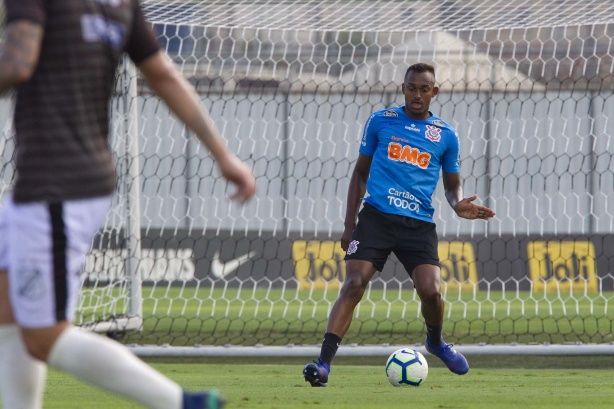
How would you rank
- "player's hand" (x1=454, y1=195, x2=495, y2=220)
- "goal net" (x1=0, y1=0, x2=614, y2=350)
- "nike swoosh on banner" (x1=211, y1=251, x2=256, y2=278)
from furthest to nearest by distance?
"nike swoosh on banner" (x1=211, y1=251, x2=256, y2=278) → "goal net" (x1=0, y1=0, x2=614, y2=350) → "player's hand" (x1=454, y1=195, x2=495, y2=220)

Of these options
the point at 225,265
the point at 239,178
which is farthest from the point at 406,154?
the point at 225,265

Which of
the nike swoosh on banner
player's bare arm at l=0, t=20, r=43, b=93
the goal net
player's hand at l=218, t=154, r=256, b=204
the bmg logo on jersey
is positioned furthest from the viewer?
the nike swoosh on banner

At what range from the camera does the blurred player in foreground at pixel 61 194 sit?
2.80m

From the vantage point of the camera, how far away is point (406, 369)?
5.76 meters

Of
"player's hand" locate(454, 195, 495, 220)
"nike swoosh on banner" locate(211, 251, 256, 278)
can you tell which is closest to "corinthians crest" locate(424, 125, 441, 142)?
"player's hand" locate(454, 195, 495, 220)

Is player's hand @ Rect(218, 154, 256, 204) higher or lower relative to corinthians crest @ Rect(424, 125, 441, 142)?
higher

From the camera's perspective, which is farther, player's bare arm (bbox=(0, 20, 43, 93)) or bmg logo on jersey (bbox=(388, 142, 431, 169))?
bmg logo on jersey (bbox=(388, 142, 431, 169))

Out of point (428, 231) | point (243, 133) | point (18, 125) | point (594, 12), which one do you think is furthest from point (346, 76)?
point (18, 125)

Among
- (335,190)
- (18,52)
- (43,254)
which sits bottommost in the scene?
(335,190)

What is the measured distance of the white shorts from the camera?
9.18ft

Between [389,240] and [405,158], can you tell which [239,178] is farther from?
[405,158]

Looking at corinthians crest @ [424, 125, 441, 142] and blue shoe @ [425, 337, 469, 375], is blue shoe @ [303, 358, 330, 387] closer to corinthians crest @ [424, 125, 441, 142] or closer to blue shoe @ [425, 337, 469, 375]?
blue shoe @ [425, 337, 469, 375]

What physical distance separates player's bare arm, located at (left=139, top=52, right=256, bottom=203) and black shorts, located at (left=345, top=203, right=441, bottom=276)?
3.07 metres

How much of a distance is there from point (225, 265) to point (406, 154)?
867 cm
